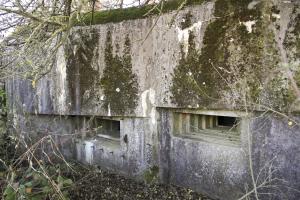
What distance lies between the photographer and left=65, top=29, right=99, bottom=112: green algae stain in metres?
4.00

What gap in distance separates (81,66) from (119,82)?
0.57 metres

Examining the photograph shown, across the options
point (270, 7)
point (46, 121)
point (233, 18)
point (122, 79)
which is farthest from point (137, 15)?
point (46, 121)

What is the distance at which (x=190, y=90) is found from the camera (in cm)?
318

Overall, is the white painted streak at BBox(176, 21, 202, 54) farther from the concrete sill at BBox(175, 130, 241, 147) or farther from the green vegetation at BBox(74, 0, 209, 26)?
the concrete sill at BBox(175, 130, 241, 147)

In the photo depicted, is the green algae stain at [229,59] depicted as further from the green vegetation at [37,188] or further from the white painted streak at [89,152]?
the white painted streak at [89,152]

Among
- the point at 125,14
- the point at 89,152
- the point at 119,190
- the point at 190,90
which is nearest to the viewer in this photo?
the point at 190,90

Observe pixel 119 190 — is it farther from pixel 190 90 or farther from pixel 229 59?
pixel 229 59

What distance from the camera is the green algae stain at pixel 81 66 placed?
3996 mm

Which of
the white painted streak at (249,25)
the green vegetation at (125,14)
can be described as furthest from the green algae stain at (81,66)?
the white painted streak at (249,25)

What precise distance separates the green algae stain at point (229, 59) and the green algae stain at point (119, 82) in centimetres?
59

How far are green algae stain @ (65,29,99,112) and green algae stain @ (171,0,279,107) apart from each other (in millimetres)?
1125

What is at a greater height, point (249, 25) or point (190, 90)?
point (249, 25)

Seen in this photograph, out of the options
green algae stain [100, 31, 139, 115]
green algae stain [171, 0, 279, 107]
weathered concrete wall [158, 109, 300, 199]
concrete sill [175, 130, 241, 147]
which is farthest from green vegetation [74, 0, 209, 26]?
concrete sill [175, 130, 241, 147]

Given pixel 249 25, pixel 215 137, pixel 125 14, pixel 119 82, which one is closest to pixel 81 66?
pixel 119 82
